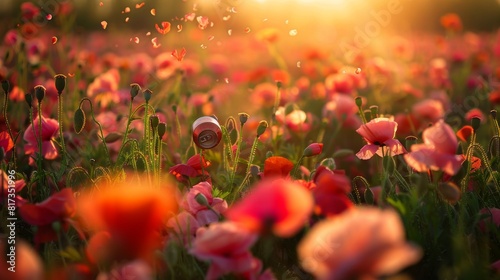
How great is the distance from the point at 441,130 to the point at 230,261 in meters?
0.45

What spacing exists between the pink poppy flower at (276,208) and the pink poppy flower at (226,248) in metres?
0.08

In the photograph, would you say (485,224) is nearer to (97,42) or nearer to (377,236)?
(377,236)

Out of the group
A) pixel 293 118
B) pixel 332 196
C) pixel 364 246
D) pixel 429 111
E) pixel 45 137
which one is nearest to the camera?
pixel 364 246

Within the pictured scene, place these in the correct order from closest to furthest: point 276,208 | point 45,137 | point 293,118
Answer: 1. point 276,208
2. point 45,137
3. point 293,118

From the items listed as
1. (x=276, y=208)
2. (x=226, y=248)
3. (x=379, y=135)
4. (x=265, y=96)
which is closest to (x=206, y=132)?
(x=379, y=135)

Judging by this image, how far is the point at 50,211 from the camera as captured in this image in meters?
1.06

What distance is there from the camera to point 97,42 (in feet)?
22.8

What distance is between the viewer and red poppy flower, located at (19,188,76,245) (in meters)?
1.04

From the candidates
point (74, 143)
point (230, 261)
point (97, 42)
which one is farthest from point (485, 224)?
point (97, 42)

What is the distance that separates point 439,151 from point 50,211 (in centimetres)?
68

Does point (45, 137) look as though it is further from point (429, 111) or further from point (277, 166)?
point (429, 111)

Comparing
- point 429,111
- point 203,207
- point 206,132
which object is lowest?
point 429,111

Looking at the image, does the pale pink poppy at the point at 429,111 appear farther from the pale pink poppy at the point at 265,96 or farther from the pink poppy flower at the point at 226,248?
the pink poppy flower at the point at 226,248

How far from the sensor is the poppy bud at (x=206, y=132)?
5.01 feet
